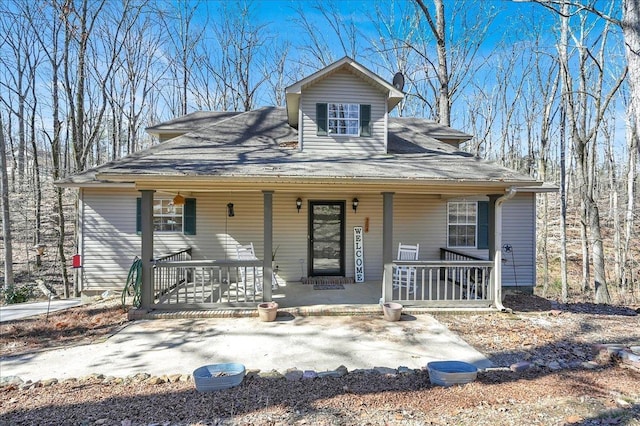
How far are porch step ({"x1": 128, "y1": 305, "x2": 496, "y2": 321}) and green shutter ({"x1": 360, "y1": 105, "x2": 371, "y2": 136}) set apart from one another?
3804 millimetres

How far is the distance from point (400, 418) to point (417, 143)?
7301 millimetres

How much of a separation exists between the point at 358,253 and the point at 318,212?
1.41 meters

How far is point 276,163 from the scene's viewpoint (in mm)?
6582

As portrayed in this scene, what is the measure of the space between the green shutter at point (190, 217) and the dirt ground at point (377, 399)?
4.96 meters

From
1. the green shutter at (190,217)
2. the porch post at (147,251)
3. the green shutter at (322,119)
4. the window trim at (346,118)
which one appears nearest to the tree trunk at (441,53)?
the window trim at (346,118)

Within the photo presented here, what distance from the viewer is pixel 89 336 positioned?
5.29m

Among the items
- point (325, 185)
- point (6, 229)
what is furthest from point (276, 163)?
point (6, 229)

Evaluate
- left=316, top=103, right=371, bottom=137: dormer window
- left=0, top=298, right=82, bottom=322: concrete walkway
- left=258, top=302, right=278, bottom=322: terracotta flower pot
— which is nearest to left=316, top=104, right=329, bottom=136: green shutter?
left=316, top=103, right=371, bottom=137: dormer window

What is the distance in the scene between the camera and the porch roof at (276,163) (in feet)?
18.7

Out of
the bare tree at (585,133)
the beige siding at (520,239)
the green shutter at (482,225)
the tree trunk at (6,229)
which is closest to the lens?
the green shutter at (482,225)

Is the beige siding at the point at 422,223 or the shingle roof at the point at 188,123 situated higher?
the shingle roof at the point at 188,123

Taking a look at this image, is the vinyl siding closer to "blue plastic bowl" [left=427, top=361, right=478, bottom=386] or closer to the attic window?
the attic window

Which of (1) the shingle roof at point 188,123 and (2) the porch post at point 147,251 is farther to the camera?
(1) the shingle roof at point 188,123

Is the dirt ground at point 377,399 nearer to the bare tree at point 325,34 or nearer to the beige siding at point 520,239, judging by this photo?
the beige siding at point 520,239
